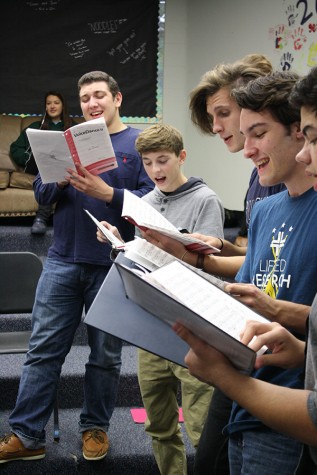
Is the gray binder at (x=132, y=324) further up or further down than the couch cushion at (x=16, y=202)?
further up

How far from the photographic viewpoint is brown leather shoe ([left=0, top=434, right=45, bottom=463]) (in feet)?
9.06

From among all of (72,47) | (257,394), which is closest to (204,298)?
(257,394)

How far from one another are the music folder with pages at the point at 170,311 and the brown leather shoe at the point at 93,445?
1.51 meters

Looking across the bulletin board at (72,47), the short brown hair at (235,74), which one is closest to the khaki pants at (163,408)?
the short brown hair at (235,74)

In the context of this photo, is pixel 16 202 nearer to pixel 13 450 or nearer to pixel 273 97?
pixel 13 450

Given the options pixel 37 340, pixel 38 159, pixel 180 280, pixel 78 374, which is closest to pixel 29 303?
pixel 78 374

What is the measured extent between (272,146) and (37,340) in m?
1.55

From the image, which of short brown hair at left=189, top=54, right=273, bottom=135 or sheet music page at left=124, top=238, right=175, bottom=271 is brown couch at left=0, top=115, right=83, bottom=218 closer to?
short brown hair at left=189, top=54, right=273, bottom=135

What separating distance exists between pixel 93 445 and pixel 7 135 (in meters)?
3.66

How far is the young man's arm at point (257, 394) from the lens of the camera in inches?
41.7

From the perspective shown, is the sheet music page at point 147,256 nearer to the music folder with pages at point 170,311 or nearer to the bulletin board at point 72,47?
the music folder with pages at point 170,311

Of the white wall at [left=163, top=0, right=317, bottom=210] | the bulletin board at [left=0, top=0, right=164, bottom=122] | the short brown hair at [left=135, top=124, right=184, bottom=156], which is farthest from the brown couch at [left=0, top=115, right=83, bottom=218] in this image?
the short brown hair at [left=135, top=124, right=184, bottom=156]

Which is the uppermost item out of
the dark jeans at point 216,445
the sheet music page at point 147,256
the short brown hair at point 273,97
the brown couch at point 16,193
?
the short brown hair at point 273,97

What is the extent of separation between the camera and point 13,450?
2.77 m
